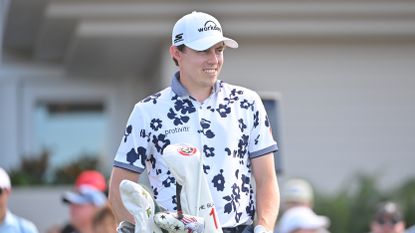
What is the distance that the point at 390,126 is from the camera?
58.2 feet

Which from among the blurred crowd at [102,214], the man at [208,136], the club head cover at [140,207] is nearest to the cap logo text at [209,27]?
the man at [208,136]

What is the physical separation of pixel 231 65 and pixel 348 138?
6.58ft

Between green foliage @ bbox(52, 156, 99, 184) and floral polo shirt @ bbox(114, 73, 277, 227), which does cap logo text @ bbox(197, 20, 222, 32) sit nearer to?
floral polo shirt @ bbox(114, 73, 277, 227)

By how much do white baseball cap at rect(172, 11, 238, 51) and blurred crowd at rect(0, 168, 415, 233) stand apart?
3.99m

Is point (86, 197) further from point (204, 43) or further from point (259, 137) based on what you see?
point (204, 43)

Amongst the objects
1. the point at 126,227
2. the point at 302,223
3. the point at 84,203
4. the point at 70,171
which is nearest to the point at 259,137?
the point at 126,227

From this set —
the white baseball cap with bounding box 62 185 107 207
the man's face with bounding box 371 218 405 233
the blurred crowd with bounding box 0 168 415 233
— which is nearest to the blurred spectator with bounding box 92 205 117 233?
the blurred crowd with bounding box 0 168 415 233

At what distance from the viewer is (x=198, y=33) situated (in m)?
6.42

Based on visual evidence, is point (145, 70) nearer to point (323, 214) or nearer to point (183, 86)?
point (323, 214)

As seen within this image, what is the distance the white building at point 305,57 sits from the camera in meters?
16.5

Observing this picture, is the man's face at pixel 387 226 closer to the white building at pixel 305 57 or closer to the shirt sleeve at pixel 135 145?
the white building at pixel 305 57

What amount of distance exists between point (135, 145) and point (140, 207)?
2.06 ft

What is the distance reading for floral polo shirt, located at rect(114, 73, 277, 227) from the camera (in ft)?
21.0

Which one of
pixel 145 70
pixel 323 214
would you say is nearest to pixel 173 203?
pixel 323 214
